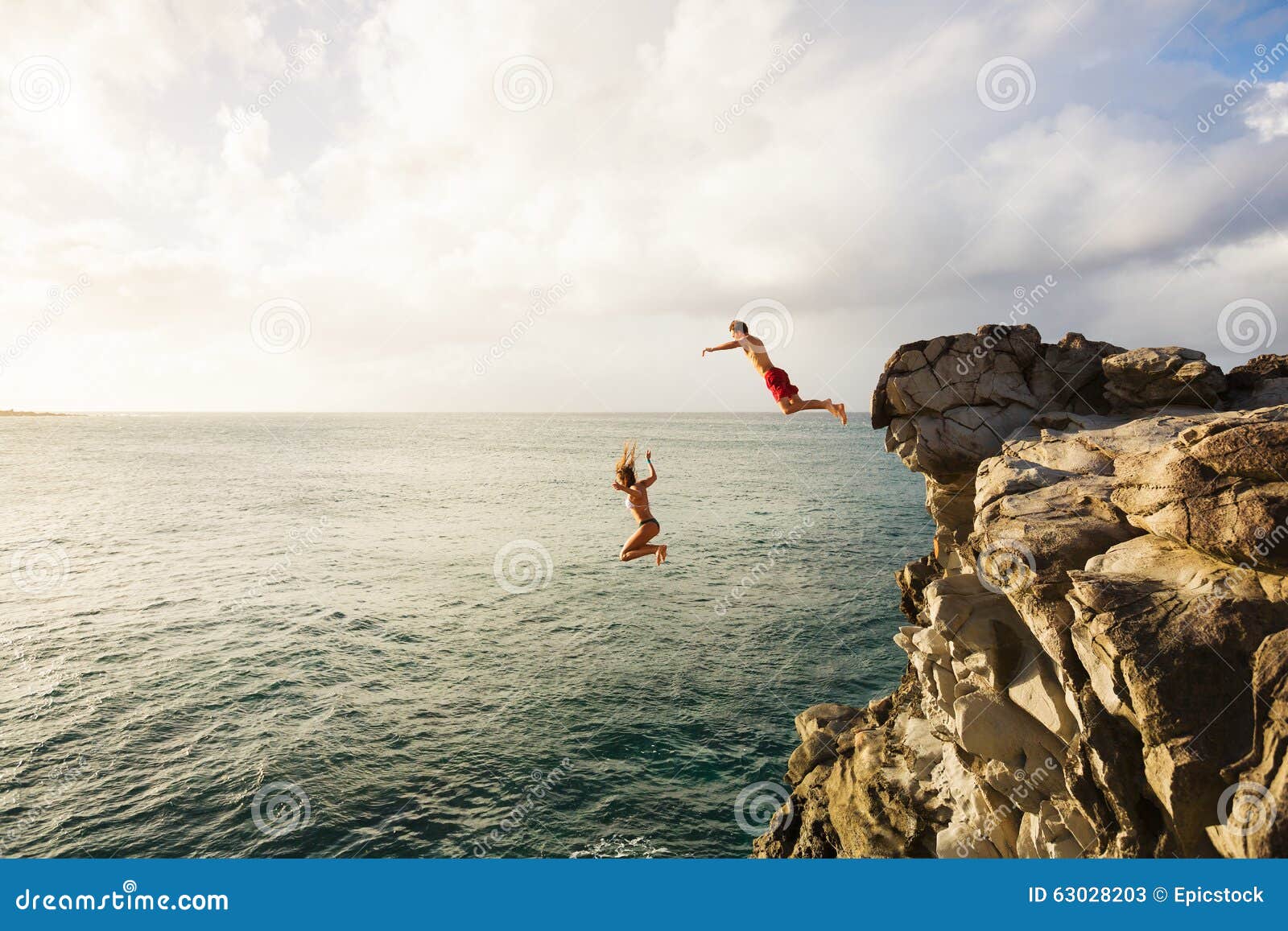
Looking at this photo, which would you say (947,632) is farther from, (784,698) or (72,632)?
(72,632)

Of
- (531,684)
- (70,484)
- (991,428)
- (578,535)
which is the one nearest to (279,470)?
(70,484)

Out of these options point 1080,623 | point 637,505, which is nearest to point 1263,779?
point 1080,623

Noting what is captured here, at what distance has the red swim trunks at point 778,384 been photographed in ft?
43.3

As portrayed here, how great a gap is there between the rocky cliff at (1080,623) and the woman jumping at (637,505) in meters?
7.05

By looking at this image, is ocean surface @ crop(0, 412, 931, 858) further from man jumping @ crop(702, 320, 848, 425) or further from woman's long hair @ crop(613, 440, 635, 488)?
man jumping @ crop(702, 320, 848, 425)

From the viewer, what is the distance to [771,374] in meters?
13.2

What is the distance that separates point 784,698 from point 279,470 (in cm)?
11281

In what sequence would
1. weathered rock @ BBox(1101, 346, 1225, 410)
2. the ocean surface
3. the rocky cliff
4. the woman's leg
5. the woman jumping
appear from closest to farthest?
the rocky cliff → the woman jumping → the woman's leg → weathered rock @ BBox(1101, 346, 1225, 410) → the ocean surface

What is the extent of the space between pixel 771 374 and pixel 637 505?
4.20m

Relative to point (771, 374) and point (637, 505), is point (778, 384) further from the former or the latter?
point (637, 505)

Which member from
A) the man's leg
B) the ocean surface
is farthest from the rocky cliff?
the ocean surface

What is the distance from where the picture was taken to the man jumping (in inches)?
511

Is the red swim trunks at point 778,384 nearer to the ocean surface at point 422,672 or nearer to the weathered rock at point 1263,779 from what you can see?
the weathered rock at point 1263,779

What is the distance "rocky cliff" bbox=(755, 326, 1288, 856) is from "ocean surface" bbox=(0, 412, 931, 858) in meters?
6.49
